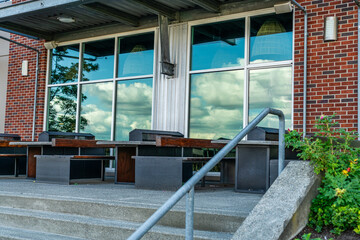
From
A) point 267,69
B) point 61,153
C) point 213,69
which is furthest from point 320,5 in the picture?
point 61,153

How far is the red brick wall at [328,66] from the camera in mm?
6809

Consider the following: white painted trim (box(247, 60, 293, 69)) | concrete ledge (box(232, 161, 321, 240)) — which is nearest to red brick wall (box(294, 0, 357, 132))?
white painted trim (box(247, 60, 293, 69))

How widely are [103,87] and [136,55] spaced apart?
107cm

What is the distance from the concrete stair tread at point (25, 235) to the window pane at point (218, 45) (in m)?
4.84

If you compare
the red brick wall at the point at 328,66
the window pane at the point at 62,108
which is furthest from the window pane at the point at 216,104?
the window pane at the point at 62,108

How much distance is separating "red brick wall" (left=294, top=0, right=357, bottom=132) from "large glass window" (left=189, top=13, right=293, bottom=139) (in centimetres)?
29

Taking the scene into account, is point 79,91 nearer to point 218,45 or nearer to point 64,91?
point 64,91

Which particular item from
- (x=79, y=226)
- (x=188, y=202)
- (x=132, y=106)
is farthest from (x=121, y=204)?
(x=132, y=106)

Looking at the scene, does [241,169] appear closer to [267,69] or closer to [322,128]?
[322,128]

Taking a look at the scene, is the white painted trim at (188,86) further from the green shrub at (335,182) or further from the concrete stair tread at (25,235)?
the concrete stair tread at (25,235)

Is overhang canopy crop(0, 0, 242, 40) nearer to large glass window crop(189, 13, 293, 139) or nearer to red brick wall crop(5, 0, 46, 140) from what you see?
large glass window crop(189, 13, 293, 139)

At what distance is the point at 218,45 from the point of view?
8.33 metres

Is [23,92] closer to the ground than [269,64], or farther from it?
closer to the ground

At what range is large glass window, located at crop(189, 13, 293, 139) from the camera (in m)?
7.63
